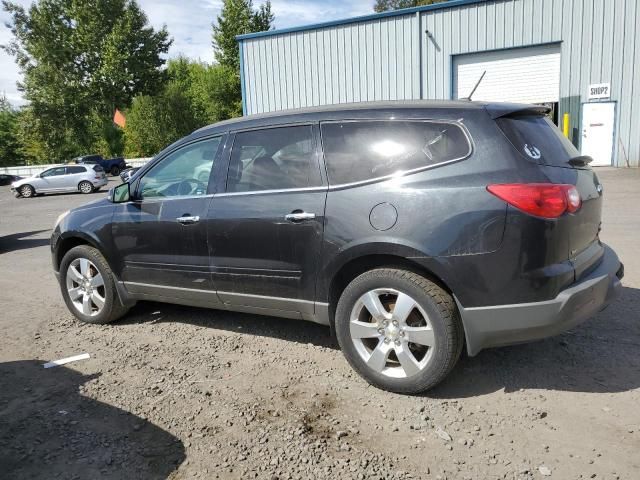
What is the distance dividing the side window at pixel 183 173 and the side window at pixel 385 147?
108cm

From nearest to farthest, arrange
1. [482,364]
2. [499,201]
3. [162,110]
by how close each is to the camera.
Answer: [499,201], [482,364], [162,110]

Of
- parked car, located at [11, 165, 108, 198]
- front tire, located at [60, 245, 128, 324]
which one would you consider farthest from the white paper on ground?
parked car, located at [11, 165, 108, 198]

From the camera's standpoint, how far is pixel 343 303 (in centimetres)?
348

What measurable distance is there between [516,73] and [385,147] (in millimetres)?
19033

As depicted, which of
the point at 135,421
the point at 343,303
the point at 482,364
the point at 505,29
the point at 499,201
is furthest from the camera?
the point at 505,29

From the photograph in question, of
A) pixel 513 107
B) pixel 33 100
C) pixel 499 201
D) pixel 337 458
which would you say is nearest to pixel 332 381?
pixel 337 458

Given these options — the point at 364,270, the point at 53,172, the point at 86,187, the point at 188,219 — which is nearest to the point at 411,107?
the point at 364,270

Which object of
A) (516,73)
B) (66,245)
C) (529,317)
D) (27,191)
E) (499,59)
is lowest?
(27,191)

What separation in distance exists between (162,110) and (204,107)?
3945mm

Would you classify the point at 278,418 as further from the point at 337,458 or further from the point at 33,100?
the point at 33,100

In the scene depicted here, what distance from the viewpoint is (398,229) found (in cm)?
321

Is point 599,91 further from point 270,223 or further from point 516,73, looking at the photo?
point 270,223

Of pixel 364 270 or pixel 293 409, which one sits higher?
pixel 364 270

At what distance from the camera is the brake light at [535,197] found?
2951 millimetres
